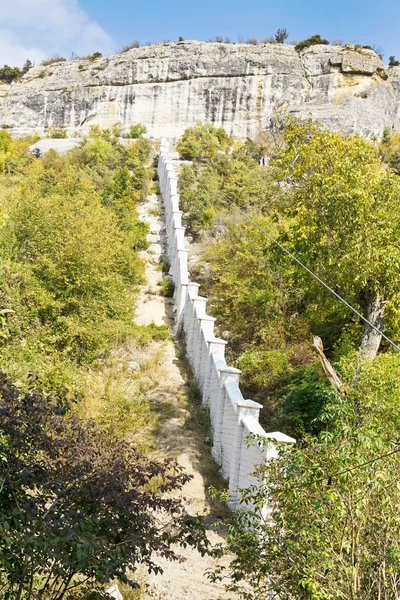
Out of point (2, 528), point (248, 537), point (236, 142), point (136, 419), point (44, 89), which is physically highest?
point (44, 89)

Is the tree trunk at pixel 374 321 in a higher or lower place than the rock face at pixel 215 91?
lower

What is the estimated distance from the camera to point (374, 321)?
9695 mm

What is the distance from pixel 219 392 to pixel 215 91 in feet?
108

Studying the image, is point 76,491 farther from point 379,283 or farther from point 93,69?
point 93,69

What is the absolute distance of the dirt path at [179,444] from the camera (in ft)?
21.7

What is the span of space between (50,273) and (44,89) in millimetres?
33550

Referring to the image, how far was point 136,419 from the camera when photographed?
10.0 metres

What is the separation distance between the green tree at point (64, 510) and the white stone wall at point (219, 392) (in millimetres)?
1531

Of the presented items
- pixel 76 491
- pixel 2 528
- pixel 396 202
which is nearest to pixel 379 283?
pixel 396 202

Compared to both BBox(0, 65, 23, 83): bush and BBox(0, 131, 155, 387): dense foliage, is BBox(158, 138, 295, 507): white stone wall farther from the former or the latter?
BBox(0, 65, 23, 83): bush

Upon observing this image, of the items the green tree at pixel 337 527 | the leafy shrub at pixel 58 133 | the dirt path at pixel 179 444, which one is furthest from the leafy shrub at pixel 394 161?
the green tree at pixel 337 527

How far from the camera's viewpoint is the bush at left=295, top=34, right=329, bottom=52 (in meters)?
41.2

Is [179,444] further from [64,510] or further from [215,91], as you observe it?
[215,91]

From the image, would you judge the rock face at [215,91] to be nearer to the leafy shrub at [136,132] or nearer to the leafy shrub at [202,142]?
the leafy shrub at [136,132]
